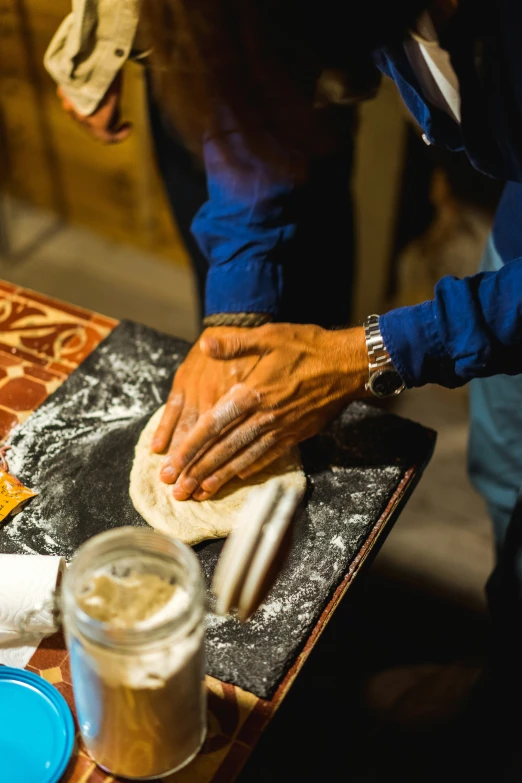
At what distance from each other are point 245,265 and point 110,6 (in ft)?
1.85

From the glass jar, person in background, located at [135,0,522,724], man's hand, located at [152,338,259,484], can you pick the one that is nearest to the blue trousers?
person in background, located at [135,0,522,724]

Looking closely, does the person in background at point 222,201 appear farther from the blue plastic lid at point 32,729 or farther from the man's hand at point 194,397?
the blue plastic lid at point 32,729

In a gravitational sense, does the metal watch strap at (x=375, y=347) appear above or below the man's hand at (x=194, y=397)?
above

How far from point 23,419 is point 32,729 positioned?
0.54 m

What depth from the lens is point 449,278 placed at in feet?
3.48

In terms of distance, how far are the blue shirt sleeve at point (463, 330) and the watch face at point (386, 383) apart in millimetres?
20

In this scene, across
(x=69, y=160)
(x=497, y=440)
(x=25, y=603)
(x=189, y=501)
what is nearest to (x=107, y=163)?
(x=69, y=160)

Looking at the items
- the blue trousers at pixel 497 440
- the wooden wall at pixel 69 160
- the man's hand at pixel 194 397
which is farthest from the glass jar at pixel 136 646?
the wooden wall at pixel 69 160

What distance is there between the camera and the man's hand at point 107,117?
1.52 metres

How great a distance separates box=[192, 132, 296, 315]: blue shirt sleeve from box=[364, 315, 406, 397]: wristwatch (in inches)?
9.9

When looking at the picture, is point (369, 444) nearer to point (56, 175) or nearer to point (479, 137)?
point (479, 137)

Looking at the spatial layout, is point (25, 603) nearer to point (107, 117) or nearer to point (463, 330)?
point (463, 330)

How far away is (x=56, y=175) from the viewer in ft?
10.4

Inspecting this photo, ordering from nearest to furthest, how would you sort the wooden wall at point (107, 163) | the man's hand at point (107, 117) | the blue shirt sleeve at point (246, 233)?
1. the blue shirt sleeve at point (246, 233)
2. the man's hand at point (107, 117)
3. the wooden wall at point (107, 163)
